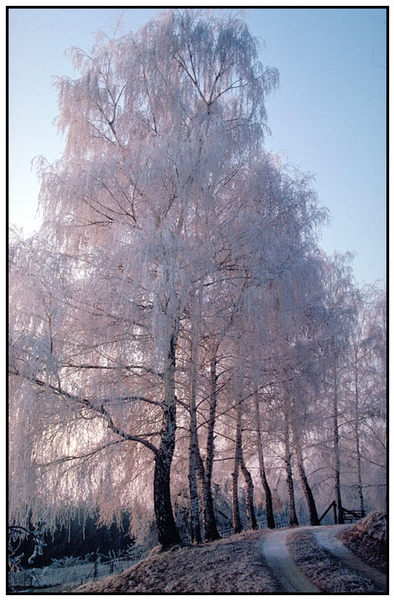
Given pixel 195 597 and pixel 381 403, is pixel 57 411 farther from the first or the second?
pixel 381 403

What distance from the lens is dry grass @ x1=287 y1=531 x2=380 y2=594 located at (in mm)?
4531

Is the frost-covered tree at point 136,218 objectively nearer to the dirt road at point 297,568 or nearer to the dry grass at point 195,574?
the dry grass at point 195,574

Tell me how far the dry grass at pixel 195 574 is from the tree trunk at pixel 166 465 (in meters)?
0.24

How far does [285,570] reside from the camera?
509 centimetres

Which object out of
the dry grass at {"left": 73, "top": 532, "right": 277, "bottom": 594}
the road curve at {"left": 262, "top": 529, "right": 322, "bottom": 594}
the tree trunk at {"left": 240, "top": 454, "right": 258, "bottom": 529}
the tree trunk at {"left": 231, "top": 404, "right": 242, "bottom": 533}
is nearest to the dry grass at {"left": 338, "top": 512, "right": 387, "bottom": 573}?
the road curve at {"left": 262, "top": 529, "right": 322, "bottom": 594}

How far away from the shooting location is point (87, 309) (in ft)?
19.7

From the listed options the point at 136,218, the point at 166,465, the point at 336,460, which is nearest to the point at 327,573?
the point at 166,465

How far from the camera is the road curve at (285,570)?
4625 mm

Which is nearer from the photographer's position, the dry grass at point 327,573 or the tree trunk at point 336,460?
the dry grass at point 327,573

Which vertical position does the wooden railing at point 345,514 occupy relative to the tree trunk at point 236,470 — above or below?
below

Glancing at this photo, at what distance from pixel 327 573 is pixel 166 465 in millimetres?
2334

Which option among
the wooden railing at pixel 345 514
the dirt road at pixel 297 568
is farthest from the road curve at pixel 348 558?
the wooden railing at pixel 345 514

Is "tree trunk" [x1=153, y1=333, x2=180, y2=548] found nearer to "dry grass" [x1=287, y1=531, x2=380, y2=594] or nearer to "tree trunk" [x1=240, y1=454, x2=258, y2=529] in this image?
"dry grass" [x1=287, y1=531, x2=380, y2=594]

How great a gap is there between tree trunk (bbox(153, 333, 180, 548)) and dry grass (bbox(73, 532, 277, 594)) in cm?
24
